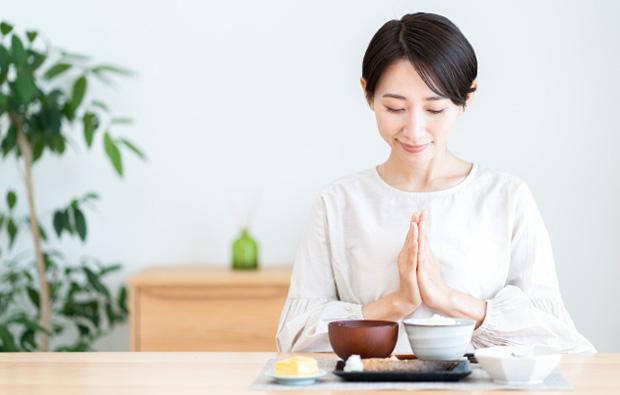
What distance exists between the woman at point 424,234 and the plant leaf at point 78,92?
4.96 feet

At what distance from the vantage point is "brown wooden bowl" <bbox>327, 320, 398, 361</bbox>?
125 centimetres

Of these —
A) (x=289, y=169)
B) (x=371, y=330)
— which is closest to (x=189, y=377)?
(x=371, y=330)

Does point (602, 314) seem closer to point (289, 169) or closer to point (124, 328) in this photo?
point (289, 169)

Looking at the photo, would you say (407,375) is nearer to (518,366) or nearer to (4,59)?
(518,366)

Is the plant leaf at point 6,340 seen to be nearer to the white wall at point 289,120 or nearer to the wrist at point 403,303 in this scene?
the white wall at point 289,120

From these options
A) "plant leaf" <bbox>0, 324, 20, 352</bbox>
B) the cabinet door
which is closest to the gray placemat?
the cabinet door

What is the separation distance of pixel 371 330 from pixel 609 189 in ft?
7.62

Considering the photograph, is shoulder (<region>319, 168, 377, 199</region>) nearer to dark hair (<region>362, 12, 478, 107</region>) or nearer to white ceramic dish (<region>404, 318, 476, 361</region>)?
dark hair (<region>362, 12, 478, 107</region>)

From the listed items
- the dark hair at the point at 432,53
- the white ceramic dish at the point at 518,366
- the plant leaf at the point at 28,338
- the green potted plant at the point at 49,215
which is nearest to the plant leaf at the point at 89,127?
the green potted plant at the point at 49,215

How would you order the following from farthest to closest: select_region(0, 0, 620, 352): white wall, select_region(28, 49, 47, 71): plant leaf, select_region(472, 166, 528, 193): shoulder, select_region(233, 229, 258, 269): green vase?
select_region(0, 0, 620, 352): white wall < select_region(233, 229, 258, 269): green vase < select_region(28, 49, 47, 71): plant leaf < select_region(472, 166, 528, 193): shoulder

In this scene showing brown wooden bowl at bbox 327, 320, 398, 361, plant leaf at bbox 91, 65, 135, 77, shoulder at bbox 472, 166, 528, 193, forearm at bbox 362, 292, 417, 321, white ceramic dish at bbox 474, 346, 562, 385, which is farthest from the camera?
plant leaf at bbox 91, 65, 135, 77

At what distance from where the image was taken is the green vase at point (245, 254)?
312 centimetres

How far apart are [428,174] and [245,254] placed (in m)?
1.42

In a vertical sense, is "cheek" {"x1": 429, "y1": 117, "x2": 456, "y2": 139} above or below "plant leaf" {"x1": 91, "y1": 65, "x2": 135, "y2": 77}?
below
